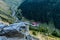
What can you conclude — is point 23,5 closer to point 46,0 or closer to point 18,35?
point 46,0

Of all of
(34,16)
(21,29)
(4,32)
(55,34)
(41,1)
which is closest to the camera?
(4,32)

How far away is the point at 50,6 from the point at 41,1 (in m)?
1.91

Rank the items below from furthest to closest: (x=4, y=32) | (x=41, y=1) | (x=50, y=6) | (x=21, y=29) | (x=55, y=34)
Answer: (x=41, y=1) → (x=50, y=6) → (x=55, y=34) → (x=21, y=29) → (x=4, y=32)

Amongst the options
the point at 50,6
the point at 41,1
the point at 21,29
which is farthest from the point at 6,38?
the point at 41,1

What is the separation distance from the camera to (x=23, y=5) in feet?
66.0

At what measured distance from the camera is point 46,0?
70.7 feet

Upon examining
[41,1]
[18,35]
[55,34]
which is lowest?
[55,34]

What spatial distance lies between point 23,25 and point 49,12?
38.5 ft

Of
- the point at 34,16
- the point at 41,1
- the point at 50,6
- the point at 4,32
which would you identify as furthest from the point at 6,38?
the point at 41,1

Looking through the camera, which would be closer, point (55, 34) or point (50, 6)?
point (55, 34)

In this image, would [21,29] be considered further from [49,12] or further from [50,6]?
[50,6]

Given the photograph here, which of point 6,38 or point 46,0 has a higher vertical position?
point 46,0

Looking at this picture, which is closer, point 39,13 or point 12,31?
point 12,31

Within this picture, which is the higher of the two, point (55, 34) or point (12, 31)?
point (12, 31)
